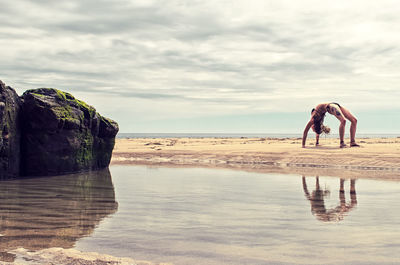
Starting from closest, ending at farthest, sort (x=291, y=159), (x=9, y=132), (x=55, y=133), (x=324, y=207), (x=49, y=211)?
(x=49, y=211) < (x=324, y=207) < (x=9, y=132) < (x=55, y=133) < (x=291, y=159)

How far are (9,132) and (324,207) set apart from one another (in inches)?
494

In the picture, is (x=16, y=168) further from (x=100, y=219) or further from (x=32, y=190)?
(x=100, y=219)

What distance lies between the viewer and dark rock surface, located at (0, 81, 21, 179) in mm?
14773

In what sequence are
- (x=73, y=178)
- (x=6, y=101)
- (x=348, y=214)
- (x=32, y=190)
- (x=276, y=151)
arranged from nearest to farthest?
(x=348, y=214)
(x=32, y=190)
(x=6, y=101)
(x=73, y=178)
(x=276, y=151)

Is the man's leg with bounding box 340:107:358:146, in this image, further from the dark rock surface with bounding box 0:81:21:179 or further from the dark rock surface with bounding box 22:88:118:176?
the dark rock surface with bounding box 0:81:21:179

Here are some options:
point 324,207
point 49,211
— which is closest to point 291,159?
point 324,207

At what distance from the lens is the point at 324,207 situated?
9703mm

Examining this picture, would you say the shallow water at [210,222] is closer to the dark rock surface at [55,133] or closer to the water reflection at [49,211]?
the water reflection at [49,211]

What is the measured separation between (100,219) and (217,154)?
901 inches

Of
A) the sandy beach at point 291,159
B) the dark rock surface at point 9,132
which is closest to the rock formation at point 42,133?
the dark rock surface at point 9,132

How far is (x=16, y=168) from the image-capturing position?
16.0 m

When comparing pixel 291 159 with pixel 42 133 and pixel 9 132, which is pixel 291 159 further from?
→ pixel 9 132

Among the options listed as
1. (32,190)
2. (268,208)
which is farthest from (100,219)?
(32,190)

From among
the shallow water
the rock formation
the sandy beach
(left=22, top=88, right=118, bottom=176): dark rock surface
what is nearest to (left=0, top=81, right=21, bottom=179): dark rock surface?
the rock formation
